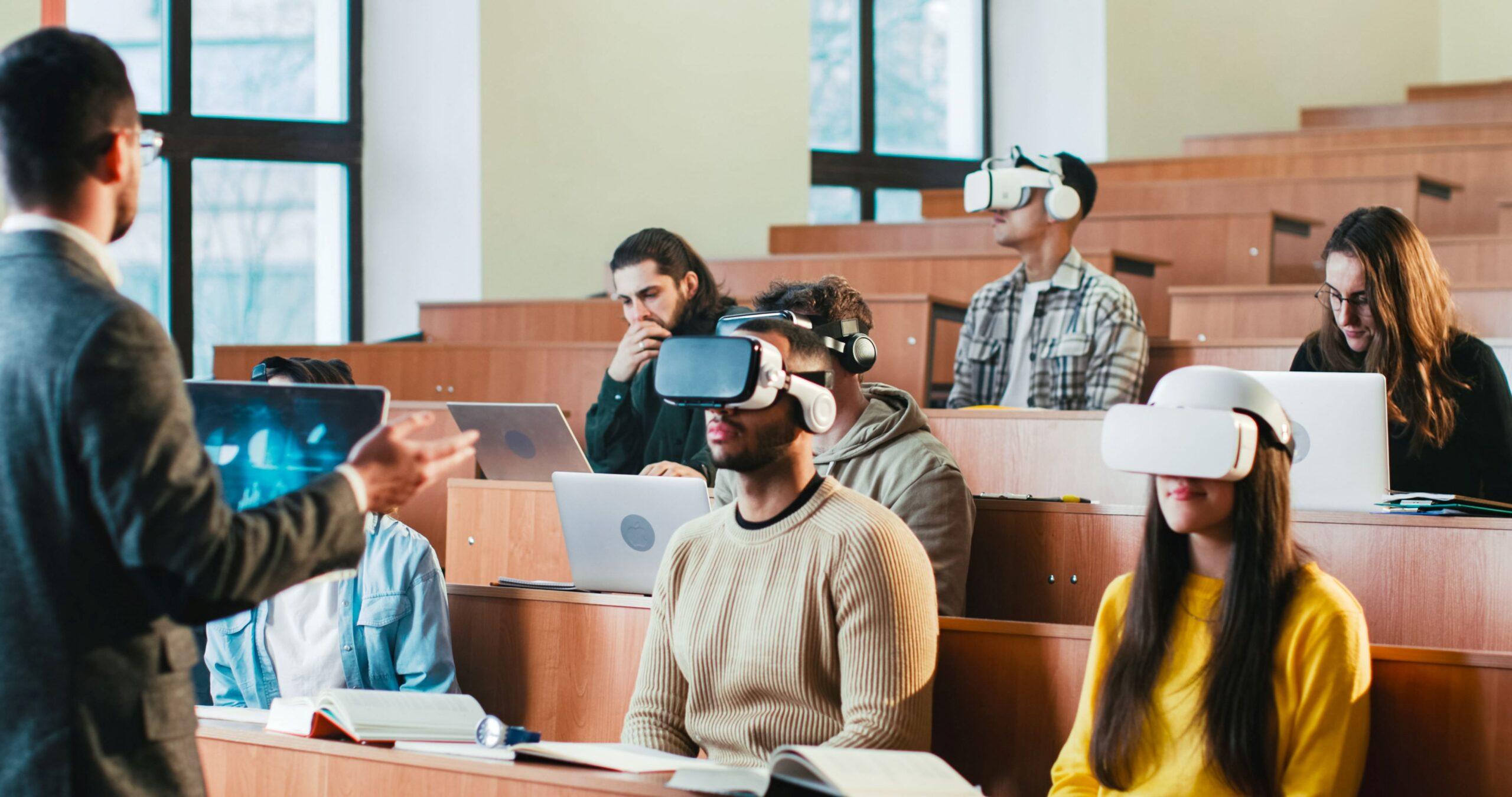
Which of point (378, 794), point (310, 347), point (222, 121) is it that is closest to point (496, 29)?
point (222, 121)

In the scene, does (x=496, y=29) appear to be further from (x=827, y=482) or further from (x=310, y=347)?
(x=827, y=482)

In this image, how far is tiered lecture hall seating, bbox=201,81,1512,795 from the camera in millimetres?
1848

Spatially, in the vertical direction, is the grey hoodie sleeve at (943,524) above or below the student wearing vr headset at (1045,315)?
below

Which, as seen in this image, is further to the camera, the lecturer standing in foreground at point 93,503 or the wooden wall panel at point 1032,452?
the wooden wall panel at point 1032,452

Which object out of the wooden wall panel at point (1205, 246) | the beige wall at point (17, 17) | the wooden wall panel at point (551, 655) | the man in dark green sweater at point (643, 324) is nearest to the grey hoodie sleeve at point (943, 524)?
the wooden wall panel at point (551, 655)

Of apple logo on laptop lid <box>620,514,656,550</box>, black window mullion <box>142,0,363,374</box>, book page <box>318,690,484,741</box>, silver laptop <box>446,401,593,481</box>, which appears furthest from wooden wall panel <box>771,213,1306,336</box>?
book page <box>318,690,484,741</box>

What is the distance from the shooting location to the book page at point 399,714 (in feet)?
6.30

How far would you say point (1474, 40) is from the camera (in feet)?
25.1

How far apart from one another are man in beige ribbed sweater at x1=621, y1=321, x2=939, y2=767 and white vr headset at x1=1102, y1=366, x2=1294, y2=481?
35 cm

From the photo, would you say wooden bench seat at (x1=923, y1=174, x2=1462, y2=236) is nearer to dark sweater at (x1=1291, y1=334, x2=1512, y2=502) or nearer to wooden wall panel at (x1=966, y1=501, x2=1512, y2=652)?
dark sweater at (x1=1291, y1=334, x2=1512, y2=502)

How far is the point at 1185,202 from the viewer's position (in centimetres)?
532

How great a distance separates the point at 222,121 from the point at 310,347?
1315mm

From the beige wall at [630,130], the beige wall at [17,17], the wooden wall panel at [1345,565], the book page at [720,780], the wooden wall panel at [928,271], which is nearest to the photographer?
the book page at [720,780]

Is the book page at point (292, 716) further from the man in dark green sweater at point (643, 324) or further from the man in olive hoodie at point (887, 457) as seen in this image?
the man in dark green sweater at point (643, 324)
